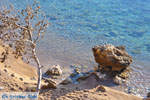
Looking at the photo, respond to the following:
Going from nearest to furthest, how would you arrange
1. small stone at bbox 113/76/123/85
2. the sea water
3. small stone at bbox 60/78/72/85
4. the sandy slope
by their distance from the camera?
the sandy slope → small stone at bbox 60/78/72/85 → small stone at bbox 113/76/123/85 → the sea water

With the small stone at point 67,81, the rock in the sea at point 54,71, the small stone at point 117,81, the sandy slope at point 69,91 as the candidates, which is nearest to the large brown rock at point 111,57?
the small stone at point 117,81

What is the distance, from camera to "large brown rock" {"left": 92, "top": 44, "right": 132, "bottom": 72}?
12028 millimetres

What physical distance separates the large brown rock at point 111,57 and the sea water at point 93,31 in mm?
1416

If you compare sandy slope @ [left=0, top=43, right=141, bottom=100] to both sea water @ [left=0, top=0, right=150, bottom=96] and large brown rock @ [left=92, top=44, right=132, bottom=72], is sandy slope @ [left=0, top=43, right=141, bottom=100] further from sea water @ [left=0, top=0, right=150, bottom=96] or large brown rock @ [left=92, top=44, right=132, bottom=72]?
sea water @ [left=0, top=0, right=150, bottom=96]

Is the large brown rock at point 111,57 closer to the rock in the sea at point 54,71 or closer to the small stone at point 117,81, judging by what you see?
the small stone at point 117,81

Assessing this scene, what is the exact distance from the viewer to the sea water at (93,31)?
14.8 metres

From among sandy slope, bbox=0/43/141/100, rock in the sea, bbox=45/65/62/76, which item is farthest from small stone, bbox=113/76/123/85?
rock in the sea, bbox=45/65/62/76

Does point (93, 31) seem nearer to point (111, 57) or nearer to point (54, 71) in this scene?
point (54, 71)

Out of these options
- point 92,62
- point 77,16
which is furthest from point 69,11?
point 92,62

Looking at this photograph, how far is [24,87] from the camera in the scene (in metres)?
10.2

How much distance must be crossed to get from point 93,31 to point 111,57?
23.2 feet

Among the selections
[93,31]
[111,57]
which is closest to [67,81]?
[111,57]

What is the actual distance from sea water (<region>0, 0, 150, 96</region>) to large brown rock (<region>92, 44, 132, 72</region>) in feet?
4.65

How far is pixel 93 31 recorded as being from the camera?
18766 millimetres
